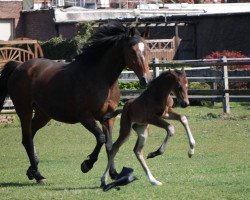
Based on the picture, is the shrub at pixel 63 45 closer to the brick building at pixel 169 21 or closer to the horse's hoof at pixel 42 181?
the brick building at pixel 169 21

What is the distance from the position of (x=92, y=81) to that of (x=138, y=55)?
949 mm

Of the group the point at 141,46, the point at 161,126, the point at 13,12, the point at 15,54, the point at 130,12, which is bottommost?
the point at 130,12

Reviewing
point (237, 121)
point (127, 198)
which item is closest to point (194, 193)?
point (127, 198)

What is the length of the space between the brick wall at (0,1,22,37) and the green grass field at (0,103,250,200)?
27655mm

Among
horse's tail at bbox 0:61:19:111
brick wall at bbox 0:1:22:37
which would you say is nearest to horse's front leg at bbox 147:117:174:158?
horse's tail at bbox 0:61:19:111

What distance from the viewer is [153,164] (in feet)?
55.3

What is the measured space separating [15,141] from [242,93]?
7.48m

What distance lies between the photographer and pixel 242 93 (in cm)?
2698

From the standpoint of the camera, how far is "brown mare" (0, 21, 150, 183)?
14117mm

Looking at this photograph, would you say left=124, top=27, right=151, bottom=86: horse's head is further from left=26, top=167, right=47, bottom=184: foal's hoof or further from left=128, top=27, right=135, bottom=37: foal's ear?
left=26, top=167, right=47, bottom=184: foal's hoof

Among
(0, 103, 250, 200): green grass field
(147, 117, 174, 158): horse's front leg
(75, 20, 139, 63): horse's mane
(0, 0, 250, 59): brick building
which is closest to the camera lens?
(0, 103, 250, 200): green grass field

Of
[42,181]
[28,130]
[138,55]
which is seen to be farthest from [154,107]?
[28,130]

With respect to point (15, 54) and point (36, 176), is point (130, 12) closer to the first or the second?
point (15, 54)

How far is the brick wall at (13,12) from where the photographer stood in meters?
54.3
